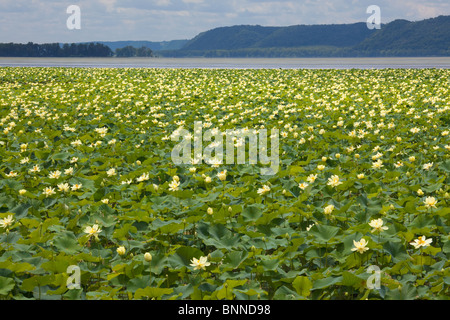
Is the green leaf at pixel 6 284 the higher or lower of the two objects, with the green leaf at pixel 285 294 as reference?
higher

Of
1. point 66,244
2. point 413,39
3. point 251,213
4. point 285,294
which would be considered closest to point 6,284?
point 66,244

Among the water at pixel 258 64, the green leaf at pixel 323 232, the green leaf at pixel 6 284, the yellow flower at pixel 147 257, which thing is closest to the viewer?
the green leaf at pixel 6 284

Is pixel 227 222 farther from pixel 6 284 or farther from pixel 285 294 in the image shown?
pixel 6 284

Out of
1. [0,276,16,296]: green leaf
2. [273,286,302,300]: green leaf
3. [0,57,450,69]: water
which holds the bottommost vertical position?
[273,286,302,300]: green leaf

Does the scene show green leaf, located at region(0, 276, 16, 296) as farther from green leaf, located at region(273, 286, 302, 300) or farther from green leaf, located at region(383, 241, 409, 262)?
green leaf, located at region(383, 241, 409, 262)

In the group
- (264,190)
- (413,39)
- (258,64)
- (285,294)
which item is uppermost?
(413,39)

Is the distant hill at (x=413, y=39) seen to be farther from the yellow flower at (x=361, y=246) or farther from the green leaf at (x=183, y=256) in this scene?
the green leaf at (x=183, y=256)

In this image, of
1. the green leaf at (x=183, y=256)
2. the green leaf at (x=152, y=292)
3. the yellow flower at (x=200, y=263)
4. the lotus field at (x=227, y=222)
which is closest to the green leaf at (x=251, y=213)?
the lotus field at (x=227, y=222)

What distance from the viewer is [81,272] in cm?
289

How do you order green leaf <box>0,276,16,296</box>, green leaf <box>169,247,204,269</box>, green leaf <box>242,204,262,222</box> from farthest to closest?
green leaf <box>242,204,262,222</box> < green leaf <box>169,247,204,269</box> < green leaf <box>0,276,16,296</box>

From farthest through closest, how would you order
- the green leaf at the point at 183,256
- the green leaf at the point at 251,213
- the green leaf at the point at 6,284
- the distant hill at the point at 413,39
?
1. the distant hill at the point at 413,39
2. the green leaf at the point at 251,213
3. the green leaf at the point at 183,256
4. the green leaf at the point at 6,284

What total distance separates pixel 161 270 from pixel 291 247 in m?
0.88

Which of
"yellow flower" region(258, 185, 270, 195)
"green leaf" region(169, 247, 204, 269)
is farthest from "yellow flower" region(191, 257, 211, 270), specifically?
"yellow flower" region(258, 185, 270, 195)

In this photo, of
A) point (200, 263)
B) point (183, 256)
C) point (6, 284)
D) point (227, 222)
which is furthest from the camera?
point (227, 222)
